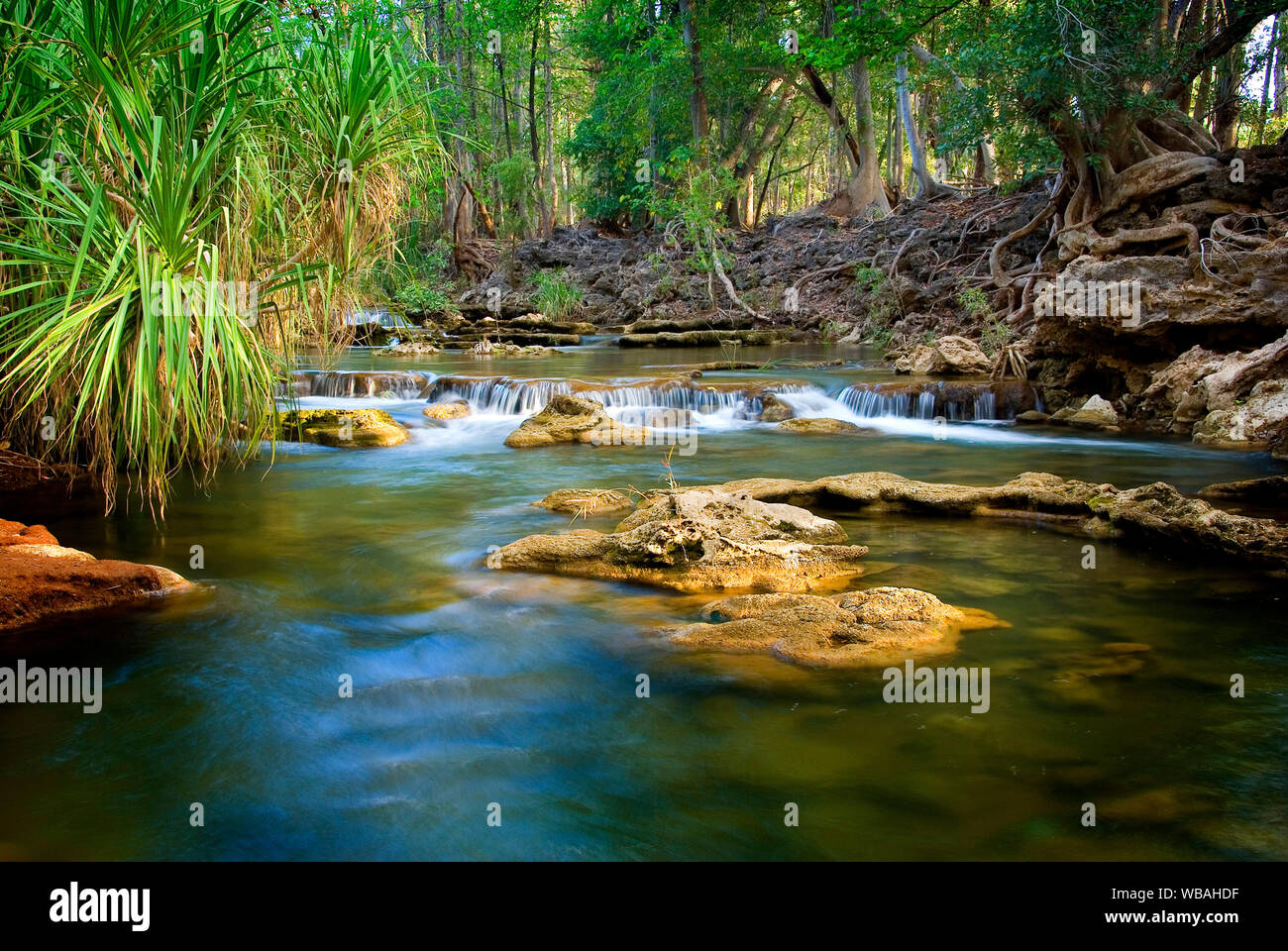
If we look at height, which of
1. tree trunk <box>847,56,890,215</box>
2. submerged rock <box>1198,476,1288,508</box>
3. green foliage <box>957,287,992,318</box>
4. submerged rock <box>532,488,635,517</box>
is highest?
tree trunk <box>847,56,890,215</box>

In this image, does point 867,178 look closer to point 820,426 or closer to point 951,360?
point 951,360

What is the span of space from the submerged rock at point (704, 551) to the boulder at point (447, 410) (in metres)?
6.64

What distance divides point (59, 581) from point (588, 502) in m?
3.77

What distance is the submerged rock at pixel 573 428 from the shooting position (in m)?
11.0

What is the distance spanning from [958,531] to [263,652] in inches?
189

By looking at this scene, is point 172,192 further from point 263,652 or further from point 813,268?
point 813,268

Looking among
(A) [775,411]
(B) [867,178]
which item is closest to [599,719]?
(A) [775,411]

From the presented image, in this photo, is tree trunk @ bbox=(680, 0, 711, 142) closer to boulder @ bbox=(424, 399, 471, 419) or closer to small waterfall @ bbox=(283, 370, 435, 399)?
small waterfall @ bbox=(283, 370, 435, 399)

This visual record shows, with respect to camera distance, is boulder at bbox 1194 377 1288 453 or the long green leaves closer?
the long green leaves

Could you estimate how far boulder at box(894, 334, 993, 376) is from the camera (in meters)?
14.0

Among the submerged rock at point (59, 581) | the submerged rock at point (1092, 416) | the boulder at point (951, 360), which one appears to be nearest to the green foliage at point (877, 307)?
the boulder at point (951, 360)

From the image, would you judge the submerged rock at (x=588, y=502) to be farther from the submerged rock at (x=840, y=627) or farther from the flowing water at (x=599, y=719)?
the submerged rock at (x=840, y=627)

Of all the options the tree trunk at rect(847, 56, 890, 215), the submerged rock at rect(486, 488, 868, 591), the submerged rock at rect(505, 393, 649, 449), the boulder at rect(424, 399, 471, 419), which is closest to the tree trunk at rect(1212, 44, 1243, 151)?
the tree trunk at rect(847, 56, 890, 215)

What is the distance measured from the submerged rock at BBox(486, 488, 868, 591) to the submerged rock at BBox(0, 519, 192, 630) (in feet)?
6.97
